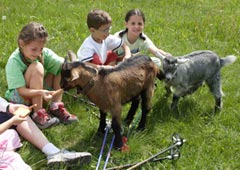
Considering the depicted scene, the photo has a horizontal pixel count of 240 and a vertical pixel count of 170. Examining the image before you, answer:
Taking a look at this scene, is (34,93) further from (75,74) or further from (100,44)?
(100,44)

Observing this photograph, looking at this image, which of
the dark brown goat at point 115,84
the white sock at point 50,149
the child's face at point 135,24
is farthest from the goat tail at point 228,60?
the white sock at point 50,149

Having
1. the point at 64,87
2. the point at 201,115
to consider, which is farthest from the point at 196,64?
the point at 64,87

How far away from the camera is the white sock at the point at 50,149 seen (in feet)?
13.3

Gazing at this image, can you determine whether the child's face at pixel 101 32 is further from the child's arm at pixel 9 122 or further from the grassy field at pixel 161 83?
the child's arm at pixel 9 122

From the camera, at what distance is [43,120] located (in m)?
4.55

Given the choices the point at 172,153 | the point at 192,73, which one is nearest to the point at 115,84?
the point at 172,153

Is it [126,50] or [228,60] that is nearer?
[228,60]

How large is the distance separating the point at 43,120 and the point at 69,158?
2.70 feet

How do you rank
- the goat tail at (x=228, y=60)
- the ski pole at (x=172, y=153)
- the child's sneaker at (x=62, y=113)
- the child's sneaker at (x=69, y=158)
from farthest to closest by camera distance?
the goat tail at (x=228, y=60), the child's sneaker at (x=62, y=113), the ski pole at (x=172, y=153), the child's sneaker at (x=69, y=158)

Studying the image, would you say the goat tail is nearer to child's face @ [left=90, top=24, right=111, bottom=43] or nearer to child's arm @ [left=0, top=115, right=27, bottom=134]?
child's face @ [left=90, top=24, right=111, bottom=43]

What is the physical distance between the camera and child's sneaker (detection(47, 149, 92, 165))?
3.87 m

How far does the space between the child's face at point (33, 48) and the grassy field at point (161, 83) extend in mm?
856

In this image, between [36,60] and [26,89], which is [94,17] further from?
[26,89]

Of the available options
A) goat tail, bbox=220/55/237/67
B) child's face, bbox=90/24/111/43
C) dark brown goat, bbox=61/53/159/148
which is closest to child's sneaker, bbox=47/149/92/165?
dark brown goat, bbox=61/53/159/148
